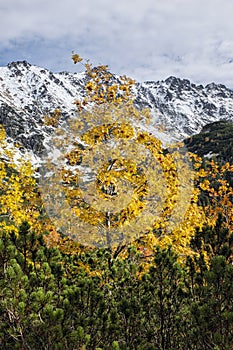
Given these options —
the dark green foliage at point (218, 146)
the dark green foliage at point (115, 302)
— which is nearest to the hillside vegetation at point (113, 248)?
the dark green foliage at point (115, 302)

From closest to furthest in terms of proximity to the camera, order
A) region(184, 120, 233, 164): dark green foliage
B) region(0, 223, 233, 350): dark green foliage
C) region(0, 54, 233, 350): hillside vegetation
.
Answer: region(0, 223, 233, 350): dark green foliage
region(0, 54, 233, 350): hillside vegetation
region(184, 120, 233, 164): dark green foliage

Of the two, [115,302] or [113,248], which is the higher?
[113,248]

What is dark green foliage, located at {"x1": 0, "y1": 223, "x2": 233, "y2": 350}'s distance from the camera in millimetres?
3852

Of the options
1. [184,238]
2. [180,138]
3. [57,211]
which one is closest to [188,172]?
[180,138]

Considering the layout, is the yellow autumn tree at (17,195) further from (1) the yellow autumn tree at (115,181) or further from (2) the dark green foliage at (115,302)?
(2) the dark green foliage at (115,302)

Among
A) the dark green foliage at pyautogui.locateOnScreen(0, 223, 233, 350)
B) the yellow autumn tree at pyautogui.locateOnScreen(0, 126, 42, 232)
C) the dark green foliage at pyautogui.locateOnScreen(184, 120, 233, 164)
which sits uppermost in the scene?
the dark green foliage at pyautogui.locateOnScreen(184, 120, 233, 164)

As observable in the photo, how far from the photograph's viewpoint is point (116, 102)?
857 centimetres

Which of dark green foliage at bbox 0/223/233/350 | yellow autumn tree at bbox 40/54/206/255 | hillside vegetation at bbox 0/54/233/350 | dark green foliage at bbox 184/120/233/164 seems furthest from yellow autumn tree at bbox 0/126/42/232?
dark green foliage at bbox 184/120/233/164

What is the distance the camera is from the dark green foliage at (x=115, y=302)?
3.85 m

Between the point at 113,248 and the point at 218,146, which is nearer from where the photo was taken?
the point at 113,248

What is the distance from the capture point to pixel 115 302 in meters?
5.04

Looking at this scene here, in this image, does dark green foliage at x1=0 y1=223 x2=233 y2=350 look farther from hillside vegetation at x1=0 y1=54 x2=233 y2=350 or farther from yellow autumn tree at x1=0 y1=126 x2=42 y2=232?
yellow autumn tree at x1=0 y1=126 x2=42 y2=232

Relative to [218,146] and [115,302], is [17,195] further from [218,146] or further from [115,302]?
[218,146]

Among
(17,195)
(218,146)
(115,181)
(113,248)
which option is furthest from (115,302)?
(218,146)
